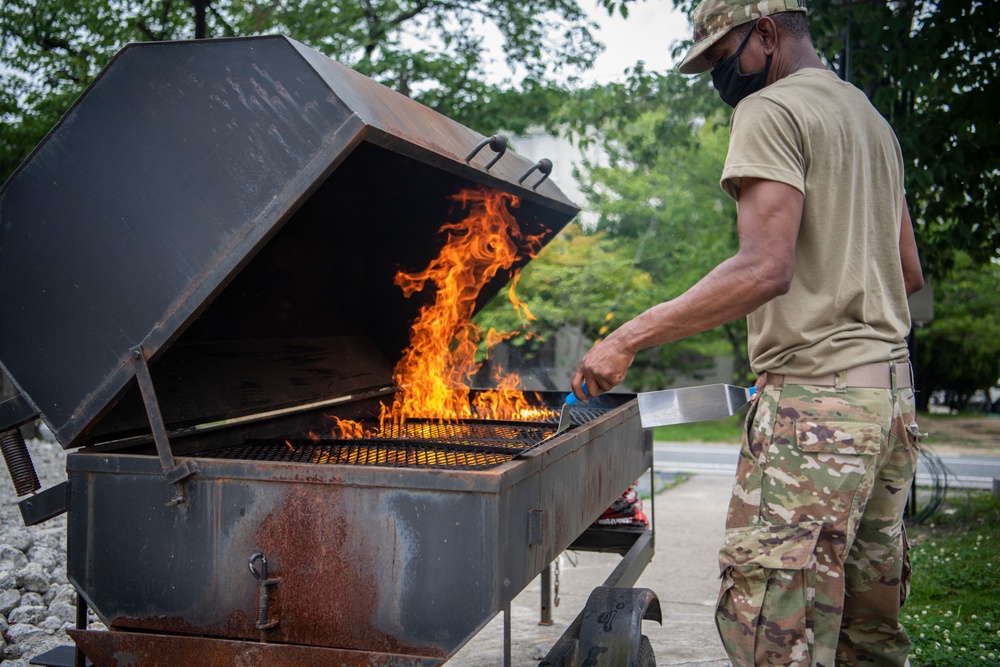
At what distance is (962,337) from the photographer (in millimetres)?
18938

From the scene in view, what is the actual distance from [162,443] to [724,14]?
192 cm

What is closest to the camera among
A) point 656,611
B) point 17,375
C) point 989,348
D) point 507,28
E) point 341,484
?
point 341,484

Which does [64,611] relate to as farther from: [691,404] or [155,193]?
[691,404]

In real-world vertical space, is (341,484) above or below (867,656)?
above

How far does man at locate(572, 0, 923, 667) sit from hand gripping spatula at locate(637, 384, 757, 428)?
0.07m

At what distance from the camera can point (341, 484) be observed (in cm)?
213

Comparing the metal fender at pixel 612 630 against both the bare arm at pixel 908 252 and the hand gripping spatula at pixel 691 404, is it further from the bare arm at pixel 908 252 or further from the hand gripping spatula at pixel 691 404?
the bare arm at pixel 908 252

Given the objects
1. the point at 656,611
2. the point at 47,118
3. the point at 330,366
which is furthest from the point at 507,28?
the point at 656,611

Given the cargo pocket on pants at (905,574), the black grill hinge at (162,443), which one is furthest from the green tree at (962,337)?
the black grill hinge at (162,443)

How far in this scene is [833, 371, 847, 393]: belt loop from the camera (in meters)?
2.17

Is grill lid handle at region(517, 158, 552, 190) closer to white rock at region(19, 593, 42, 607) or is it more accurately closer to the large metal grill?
the large metal grill

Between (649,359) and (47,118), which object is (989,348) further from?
(47,118)

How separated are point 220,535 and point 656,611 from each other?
175cm

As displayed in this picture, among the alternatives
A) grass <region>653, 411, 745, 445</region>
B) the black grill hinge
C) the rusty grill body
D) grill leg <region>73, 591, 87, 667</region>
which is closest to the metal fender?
the rusty grill body
